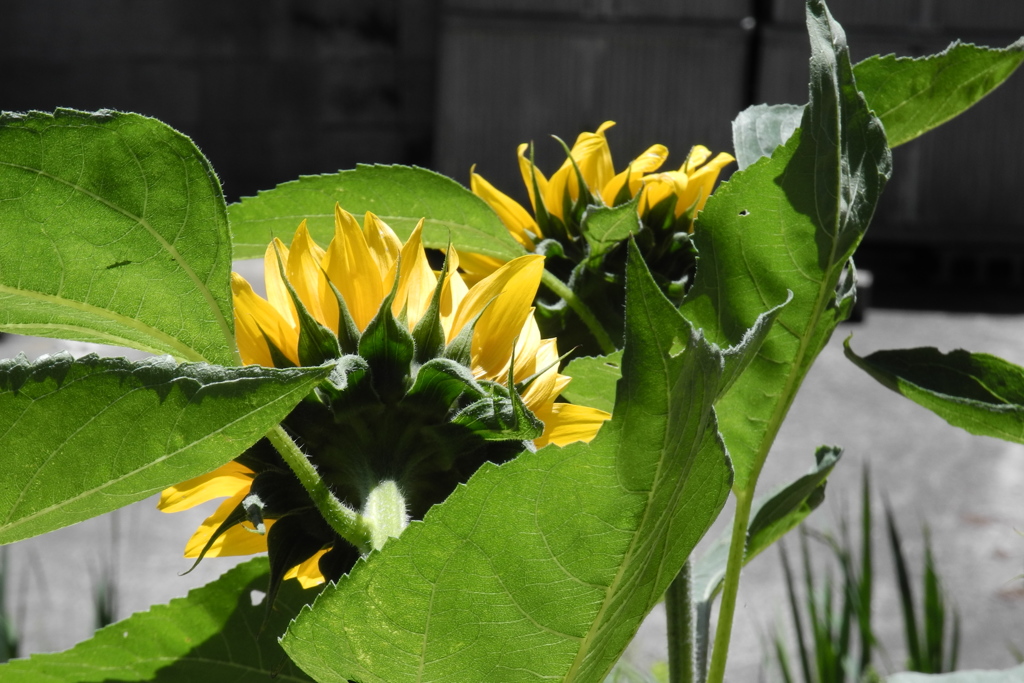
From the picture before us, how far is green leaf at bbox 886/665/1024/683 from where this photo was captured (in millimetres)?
333

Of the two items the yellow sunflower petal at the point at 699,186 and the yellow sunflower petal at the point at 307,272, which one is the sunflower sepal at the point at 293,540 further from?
the yellow sunflower petal at the point at 699,186

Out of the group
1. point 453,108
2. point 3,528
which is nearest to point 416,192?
point 3,528

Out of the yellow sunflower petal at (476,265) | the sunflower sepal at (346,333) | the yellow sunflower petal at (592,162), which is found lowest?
the yellow sunflower petal at (476,265)

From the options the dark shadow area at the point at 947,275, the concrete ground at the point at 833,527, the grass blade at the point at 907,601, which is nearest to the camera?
the grass blade at the point at 907,601

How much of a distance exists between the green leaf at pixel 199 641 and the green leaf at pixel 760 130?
153 millimetres

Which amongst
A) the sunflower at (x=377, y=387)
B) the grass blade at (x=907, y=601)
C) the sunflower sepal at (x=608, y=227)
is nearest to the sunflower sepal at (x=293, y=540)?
the sunflower at (x=377, y=387)

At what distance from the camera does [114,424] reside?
141 mm

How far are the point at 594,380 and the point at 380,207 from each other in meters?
0.08

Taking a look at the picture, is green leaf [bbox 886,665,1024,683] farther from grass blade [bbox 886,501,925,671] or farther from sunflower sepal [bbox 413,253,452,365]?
grass blade [bbox 886,501,925,671]

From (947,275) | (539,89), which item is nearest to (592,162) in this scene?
(539,89)

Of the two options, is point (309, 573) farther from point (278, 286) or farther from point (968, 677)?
point (968, 677)

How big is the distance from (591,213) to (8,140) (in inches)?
5.7

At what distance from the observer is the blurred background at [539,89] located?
13.7ft

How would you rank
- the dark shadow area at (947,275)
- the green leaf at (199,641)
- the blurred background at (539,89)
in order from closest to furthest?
the green leaf at (199,641)
the dark shadow area at (947,275)
the blurred background at (539,89)
